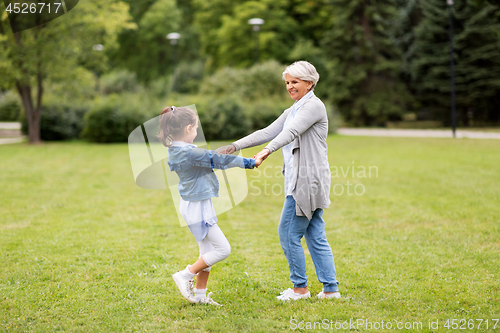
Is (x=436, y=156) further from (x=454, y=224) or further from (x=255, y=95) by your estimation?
(x=255, y=95)

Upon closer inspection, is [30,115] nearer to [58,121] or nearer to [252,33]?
[58,121]

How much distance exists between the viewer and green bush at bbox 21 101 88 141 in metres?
24.9

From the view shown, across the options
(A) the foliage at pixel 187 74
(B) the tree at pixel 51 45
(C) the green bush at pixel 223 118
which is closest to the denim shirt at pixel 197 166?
(B) the tree at pixel 51 45

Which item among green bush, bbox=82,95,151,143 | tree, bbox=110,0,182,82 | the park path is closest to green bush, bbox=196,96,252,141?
green bush, bbox=82,95,151,143

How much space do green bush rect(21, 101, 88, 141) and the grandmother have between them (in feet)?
77.6

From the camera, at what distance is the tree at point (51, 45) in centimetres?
2025

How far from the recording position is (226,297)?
14.3 ft

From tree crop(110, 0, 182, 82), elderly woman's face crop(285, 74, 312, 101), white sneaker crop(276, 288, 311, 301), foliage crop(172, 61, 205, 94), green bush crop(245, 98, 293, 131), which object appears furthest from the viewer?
foliage crop(172, 61, 205, 94)

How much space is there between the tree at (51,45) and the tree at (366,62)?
20.0 m

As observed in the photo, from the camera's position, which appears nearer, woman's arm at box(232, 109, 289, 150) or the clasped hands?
the clasped hands

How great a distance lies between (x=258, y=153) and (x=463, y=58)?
109 ft

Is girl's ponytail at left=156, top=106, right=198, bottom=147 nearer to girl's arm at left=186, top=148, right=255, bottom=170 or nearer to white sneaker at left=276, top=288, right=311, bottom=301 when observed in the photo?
girl's arm at left=186, top=148, right=255, bottom=170

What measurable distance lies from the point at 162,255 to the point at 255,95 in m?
23.6

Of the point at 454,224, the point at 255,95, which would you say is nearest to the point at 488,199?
the point at 454,224
